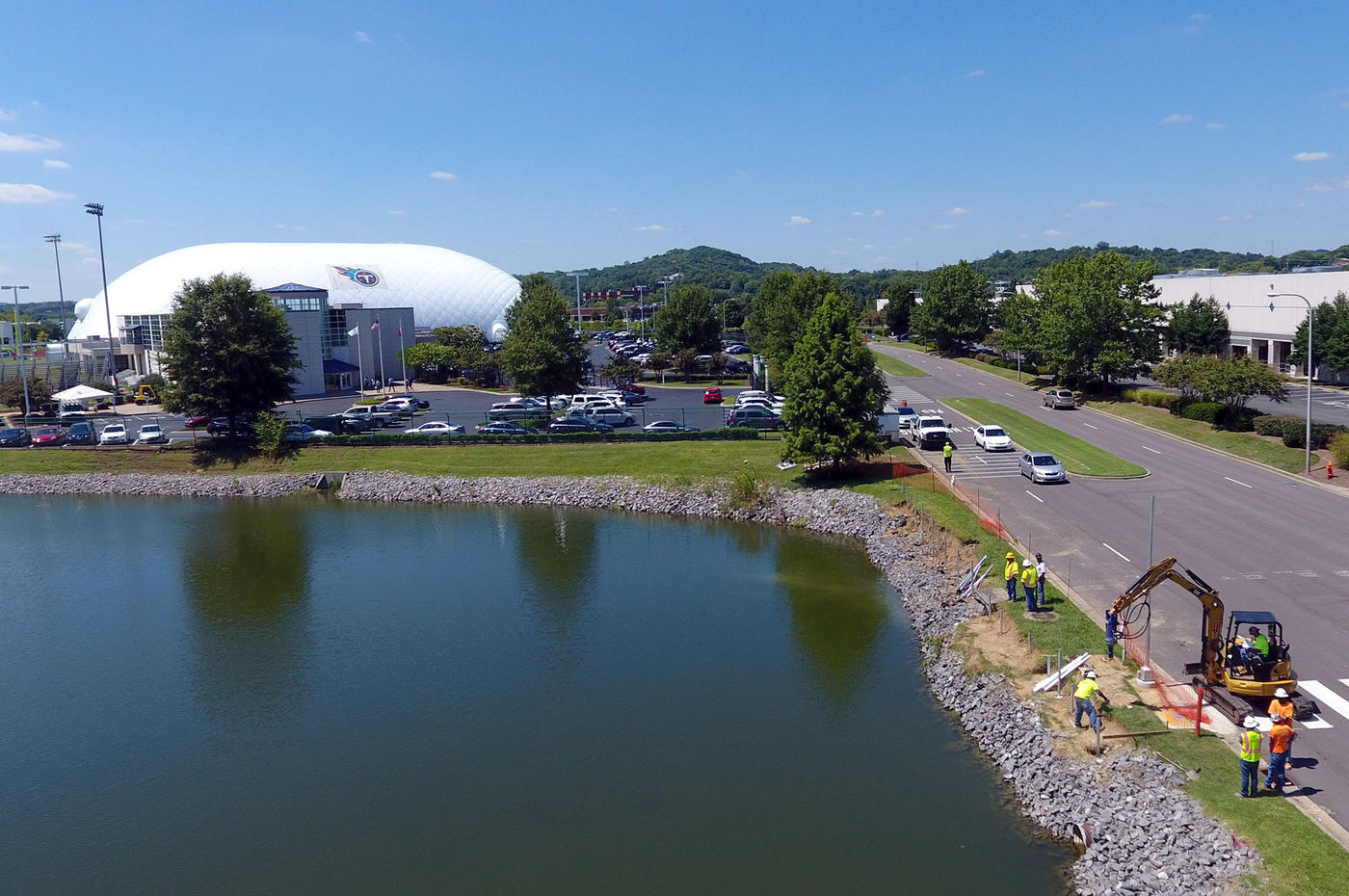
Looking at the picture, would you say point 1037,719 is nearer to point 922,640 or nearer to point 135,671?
point 922,640

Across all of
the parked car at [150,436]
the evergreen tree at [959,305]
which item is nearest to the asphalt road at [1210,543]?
the evergreen tree at [959,305]

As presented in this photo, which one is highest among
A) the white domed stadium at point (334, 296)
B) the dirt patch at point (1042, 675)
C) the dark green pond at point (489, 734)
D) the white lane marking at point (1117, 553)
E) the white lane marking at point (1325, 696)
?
the white domed stadium at point (334, 296)

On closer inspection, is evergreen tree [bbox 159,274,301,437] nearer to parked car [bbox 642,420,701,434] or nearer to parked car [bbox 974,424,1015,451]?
parked car [bbox 642,420,701,434]

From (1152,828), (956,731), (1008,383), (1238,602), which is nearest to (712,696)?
(956,731)

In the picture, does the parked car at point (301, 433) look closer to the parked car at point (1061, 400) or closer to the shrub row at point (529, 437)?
the shrub row at point (529, 437)

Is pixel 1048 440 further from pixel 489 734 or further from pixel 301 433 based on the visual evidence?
pixel 301 433

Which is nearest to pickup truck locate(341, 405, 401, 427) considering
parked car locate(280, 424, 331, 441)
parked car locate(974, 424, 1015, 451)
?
parked car locate(280, 424, 331, 441)

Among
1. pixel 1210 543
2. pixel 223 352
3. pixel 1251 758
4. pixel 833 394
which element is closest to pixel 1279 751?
pixel 1251 758
